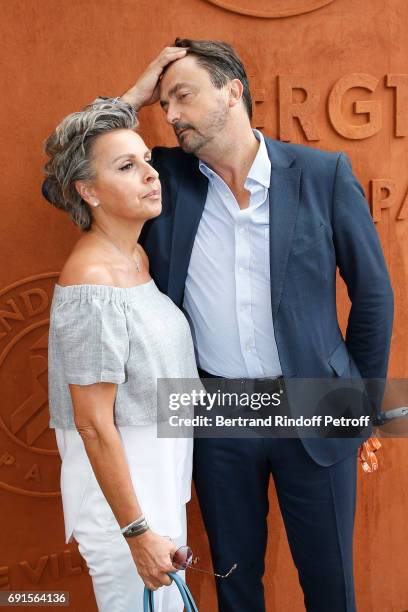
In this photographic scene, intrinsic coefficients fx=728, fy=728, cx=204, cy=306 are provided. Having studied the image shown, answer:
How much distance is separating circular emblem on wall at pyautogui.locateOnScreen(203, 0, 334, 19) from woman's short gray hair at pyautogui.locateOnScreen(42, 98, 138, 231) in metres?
0.71

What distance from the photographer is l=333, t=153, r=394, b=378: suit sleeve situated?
2268mm

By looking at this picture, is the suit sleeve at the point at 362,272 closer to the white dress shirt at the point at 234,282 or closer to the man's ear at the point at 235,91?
the white dress shirt at the point at 234,282

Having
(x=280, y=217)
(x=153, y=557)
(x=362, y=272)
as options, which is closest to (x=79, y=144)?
(x=280, y=217)

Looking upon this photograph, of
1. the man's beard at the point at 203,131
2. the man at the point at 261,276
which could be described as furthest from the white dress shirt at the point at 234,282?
the man's beard at the point at 203,131

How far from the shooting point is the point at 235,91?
2.36 metres

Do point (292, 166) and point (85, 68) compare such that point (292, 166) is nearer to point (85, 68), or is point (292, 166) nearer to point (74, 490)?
point (85, 68)

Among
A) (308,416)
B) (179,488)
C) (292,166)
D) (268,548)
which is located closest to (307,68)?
(292,166)

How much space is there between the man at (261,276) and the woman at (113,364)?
157mm

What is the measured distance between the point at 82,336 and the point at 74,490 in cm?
53

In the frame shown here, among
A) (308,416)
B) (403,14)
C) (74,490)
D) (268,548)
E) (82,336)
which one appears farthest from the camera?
(268,548)

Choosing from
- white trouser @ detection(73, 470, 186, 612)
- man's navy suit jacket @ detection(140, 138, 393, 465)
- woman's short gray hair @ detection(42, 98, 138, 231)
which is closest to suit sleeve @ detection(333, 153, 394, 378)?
man's navy suit jacket @ detection(140, 138, 393, 465)

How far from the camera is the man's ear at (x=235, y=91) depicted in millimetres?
2344

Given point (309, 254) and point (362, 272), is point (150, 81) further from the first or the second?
point (362, 272)

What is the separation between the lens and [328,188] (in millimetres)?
2277
